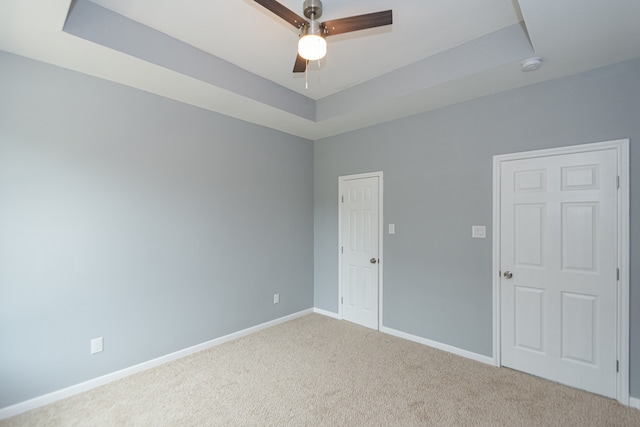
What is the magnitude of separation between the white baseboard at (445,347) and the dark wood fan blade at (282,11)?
131 inches

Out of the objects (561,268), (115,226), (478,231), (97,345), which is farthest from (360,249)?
(97,345)

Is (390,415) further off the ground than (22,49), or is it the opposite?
(22,49)

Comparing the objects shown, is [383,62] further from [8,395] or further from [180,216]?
[8,395]

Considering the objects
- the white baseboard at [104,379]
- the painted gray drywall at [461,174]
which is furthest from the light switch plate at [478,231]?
the white baseboard at [104,379]

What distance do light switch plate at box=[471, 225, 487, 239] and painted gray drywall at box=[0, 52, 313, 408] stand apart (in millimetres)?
2455

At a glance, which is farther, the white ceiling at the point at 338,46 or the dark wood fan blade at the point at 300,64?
the dark wood fan blade at the point at 300,64

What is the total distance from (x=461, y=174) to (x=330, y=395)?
2485 millimetres

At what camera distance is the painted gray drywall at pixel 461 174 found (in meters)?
2.35

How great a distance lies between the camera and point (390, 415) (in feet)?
7.13

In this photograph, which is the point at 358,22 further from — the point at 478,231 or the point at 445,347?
the point at 445,347

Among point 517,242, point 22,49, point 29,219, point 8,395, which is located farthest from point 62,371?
point 517,242

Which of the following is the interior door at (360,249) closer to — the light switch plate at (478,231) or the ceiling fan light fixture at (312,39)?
the light switch plate at (478,231)

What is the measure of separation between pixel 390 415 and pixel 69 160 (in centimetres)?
326

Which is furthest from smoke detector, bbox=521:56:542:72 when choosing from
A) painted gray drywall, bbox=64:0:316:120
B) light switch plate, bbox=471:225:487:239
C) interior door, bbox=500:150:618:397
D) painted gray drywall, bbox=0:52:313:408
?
painted gray drywall, bbox=0:52:313:408
